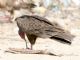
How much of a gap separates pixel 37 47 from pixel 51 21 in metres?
2.98

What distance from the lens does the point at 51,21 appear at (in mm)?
12023

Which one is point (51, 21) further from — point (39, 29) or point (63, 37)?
point (63, 37)

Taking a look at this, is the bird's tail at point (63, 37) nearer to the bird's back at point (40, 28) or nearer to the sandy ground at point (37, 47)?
the bird's back at point (40, 28)

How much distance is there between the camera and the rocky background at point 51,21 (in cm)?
813

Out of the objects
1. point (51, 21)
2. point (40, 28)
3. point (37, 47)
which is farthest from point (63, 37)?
point (51, 21)

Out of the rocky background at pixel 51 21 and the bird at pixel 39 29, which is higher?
the bird at pixel 39 29

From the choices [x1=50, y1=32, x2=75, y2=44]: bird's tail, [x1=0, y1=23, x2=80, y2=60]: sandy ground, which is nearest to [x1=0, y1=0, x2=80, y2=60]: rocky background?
[x1=0, y1=23, x2=80, y2=60]: sandy ground

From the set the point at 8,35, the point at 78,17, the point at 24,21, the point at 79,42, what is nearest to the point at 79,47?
the point at 79,42

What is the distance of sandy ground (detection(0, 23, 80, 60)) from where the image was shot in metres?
7.89

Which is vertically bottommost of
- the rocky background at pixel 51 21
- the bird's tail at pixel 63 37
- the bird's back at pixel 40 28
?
the rocky background at pixel 51 21

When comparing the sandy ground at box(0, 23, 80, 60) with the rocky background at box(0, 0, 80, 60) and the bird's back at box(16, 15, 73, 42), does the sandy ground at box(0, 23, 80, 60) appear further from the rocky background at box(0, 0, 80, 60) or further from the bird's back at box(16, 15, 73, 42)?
the bird's back at box(16, 15, 73, 42)

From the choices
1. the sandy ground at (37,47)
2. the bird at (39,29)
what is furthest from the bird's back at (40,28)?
the sandy ground at (37,47)

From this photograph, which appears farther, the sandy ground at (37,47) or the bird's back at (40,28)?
the bird's back at (40,28)

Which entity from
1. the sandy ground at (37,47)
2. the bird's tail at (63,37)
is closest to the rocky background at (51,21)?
the sandy ground at (37,47)
